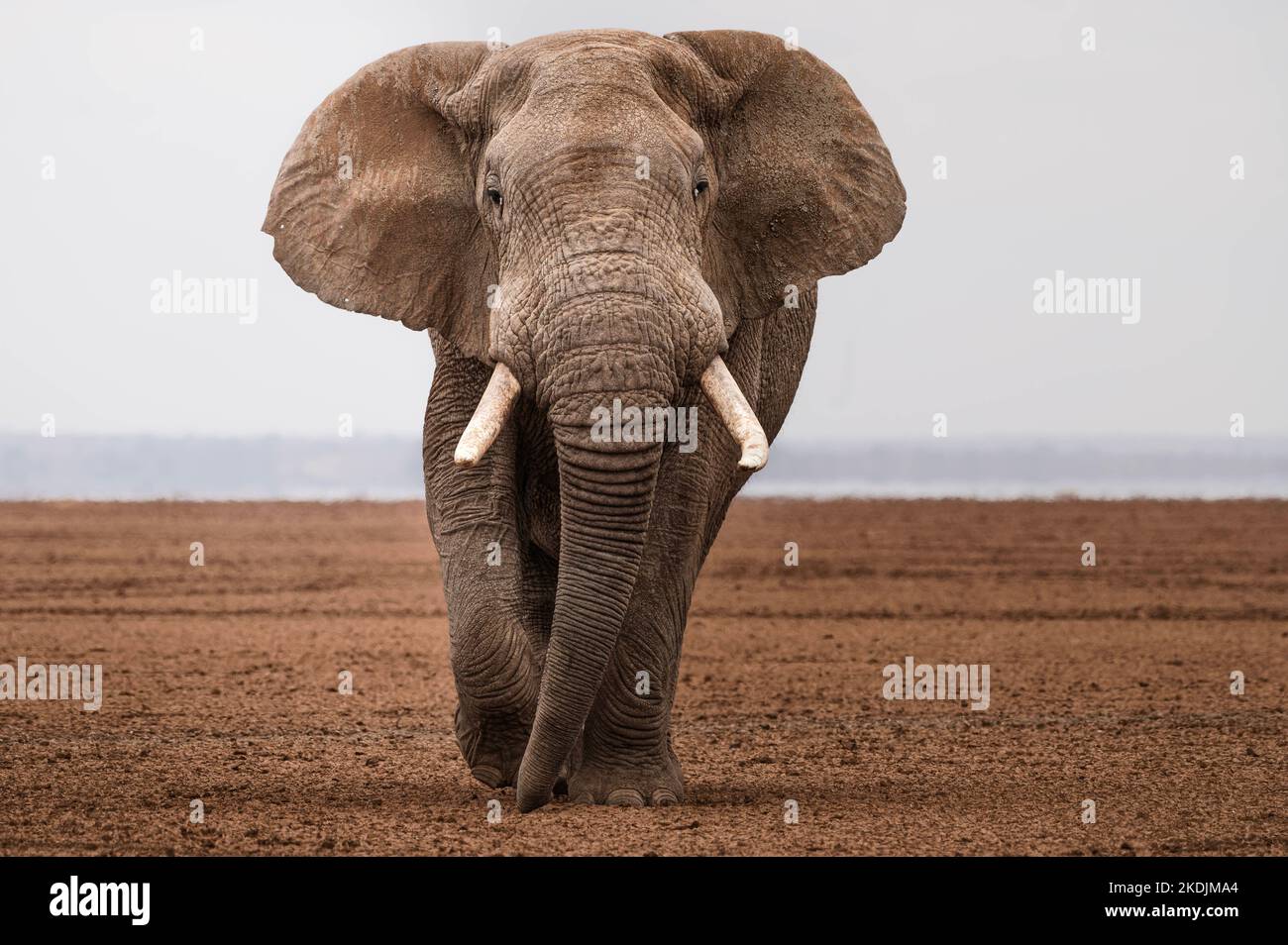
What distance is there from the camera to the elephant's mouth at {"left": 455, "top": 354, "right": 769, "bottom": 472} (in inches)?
316

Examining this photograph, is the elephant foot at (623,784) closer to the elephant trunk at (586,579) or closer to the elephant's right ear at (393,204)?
the elephant trunk at (586,579)

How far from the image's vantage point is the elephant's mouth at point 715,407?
8.02m

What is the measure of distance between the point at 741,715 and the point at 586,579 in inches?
205

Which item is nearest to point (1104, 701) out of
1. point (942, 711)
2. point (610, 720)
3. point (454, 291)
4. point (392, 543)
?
point (942, 711)

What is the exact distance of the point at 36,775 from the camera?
10.5 meters

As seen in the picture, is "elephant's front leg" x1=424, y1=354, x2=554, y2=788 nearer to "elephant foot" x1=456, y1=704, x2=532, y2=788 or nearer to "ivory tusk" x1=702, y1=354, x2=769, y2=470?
"elephant foot" x1=456, y1=704, x2=532, y2=788

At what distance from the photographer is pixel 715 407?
843cm

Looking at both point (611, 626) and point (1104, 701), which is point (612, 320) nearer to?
point (611, 626)

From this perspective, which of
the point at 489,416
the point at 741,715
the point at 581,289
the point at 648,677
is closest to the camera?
the point at 581,289

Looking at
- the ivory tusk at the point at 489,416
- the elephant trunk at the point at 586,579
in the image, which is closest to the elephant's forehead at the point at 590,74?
the ivory tusk at the point at 489,416

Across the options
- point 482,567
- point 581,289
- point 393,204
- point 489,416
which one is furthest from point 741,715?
point 581,289

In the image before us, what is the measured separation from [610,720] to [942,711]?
192 inches

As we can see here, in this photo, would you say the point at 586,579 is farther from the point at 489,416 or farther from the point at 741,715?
the point at 741,715

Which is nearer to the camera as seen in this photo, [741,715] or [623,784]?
[623,784]
